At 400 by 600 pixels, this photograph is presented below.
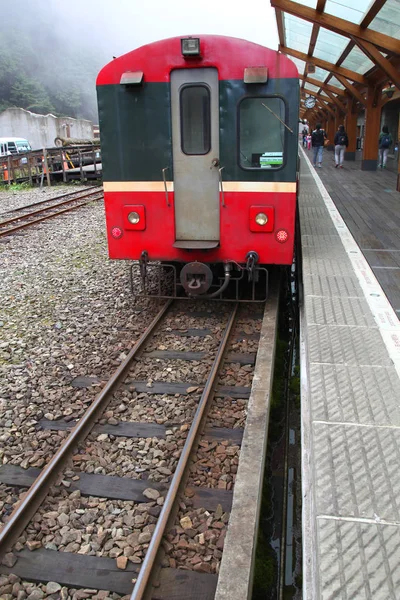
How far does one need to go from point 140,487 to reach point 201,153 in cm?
382

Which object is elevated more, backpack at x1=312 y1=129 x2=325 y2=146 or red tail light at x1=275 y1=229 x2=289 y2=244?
backpack at x1=312 y1=129 x2=325 y2=146

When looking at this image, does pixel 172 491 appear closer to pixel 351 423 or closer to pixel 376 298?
pixel 351 423

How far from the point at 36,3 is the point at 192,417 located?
9659 cm

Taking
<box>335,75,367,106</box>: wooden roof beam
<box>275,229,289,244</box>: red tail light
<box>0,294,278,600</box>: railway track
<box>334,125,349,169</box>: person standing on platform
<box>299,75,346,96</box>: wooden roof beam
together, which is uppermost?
<box>299,75,346,96</box>: wooden roof beam

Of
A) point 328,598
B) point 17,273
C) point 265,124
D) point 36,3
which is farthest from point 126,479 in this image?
point 36,3

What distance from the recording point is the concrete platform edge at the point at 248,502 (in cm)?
276

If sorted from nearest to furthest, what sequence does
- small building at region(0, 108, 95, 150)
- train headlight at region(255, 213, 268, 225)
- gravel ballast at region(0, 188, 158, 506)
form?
gravel ballast at region(0, 188, 158, 506)
train headlight at region(255, 213, 268, 225)
small building at region(0, 108, 95, 150)

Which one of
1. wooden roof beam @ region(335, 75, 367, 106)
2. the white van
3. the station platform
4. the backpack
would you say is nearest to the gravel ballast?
the station platform

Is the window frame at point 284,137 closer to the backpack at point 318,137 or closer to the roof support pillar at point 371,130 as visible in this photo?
the roof support pillar at point 371,130

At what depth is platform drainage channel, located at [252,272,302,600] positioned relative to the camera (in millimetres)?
3305

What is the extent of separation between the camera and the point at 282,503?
400 centimetres

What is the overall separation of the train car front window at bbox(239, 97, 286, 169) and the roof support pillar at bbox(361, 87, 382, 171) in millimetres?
13077

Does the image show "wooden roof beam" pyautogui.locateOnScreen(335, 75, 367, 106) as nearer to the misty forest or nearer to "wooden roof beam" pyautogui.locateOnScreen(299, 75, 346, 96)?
"wooden roof beam" pyautogui.locateOnScreen(299, 75, 346, 96)

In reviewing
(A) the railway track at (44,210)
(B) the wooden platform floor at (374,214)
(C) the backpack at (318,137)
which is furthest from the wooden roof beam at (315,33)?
(A) the railway track at (44,210)
